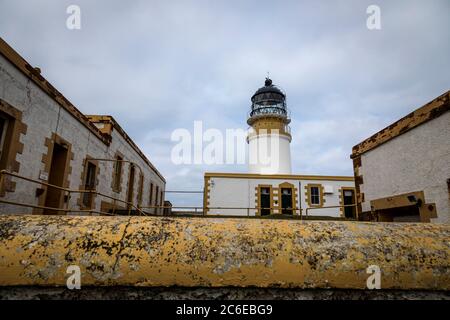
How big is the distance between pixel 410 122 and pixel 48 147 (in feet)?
28.7

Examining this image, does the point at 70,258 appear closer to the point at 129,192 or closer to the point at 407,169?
the point at 407,169

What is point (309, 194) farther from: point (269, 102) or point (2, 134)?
point (2, 134)

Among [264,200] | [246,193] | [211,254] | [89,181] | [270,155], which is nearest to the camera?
[211,254]

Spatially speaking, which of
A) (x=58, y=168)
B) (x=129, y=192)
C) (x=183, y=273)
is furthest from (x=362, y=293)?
(x=129, y=192)

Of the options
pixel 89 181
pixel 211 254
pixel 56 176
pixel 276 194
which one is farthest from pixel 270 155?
pixel 211 254

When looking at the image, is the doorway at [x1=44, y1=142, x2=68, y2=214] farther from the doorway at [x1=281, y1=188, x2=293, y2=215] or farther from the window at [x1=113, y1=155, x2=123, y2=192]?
the doorway at [x1=281, y1=188, x2=293, y2=215]

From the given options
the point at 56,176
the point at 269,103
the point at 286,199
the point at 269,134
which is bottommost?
the point at 56,176

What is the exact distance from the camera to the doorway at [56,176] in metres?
8.18

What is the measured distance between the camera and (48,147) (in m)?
7.58

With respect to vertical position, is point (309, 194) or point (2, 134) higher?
point (309, 194)

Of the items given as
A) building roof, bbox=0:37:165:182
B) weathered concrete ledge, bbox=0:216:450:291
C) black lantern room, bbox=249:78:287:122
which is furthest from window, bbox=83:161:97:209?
black lantern room, bbox=249:78:287:122

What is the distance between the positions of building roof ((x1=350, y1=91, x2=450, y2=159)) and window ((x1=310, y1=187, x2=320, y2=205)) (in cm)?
1461

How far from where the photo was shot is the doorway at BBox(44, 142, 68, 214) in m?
8.18
